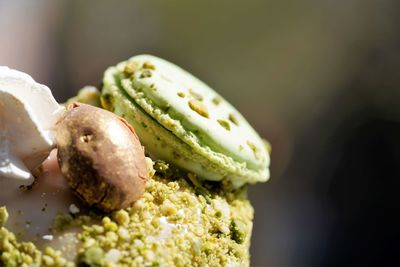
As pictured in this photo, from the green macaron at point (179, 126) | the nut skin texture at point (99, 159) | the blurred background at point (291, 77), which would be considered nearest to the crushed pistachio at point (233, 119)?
the green macaron at point (179, 126)

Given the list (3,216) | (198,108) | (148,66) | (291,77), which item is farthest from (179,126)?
(291,77)

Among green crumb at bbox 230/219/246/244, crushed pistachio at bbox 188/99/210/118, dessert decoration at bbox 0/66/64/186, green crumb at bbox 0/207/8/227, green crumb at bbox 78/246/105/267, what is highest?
crushed pistachio at bbox 188/99/210/118

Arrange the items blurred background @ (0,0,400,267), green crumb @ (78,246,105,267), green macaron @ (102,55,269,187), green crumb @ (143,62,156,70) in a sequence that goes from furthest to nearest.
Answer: blurred background @ (0,0,400,267), green crumb @ (143,62,156,70), green macaron @ (102,55,269,187), green crumb @ (78,246,105,267)

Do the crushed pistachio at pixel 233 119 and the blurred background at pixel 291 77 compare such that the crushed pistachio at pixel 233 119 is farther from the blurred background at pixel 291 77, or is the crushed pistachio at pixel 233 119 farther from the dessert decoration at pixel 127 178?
the blurred background at pixel 291 77

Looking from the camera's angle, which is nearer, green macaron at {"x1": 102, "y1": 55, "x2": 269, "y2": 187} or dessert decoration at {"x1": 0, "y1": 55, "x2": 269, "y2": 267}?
dessert decoration at {"x1": 0, "y1": 55, "x2": 269, "y2": 267}

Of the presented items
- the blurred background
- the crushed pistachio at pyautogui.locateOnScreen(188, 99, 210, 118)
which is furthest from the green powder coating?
the blurred background

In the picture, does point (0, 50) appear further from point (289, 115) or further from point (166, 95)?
point (166, 95)

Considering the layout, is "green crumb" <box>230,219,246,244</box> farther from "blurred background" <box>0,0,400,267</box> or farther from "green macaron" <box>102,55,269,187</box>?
"blurred background" <box>0,0,400,267</box>

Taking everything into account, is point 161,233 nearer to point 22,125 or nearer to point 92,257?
point 92,257
